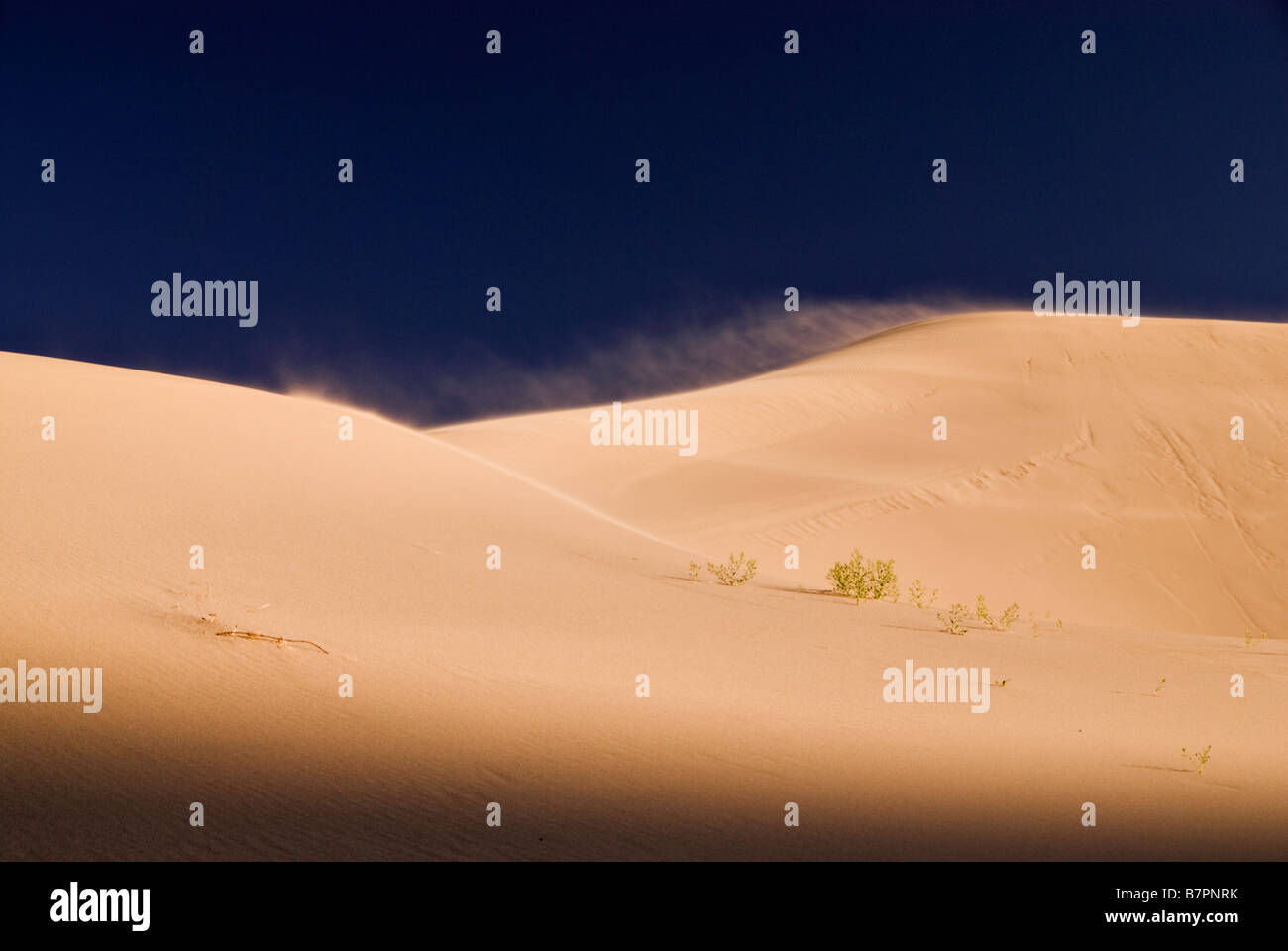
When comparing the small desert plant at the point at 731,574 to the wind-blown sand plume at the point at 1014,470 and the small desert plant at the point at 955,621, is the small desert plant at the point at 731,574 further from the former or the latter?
the small desert plant at the point at 955,621

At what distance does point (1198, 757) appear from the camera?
206 inches

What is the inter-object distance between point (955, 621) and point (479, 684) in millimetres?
5483

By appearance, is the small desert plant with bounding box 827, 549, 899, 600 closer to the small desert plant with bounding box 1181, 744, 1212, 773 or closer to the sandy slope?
the sandy slope

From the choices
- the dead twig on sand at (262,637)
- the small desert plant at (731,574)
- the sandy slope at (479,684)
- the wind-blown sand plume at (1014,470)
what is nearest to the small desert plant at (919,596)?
the sandy slope at (479,684)

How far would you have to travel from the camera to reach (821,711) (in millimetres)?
5723

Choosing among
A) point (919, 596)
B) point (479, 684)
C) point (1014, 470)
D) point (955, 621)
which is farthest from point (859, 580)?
point (1014, 470)

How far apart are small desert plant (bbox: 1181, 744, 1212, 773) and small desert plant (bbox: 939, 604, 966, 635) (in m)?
3.20

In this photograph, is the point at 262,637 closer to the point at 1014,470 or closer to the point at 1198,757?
the point at 1198,757

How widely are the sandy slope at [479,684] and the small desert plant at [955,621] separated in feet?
0.80

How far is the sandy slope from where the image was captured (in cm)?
356

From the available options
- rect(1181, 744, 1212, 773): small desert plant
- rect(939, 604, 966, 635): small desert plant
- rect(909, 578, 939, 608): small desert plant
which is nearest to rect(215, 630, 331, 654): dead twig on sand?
rect(1181, 744, 1212, 773): small desert plant

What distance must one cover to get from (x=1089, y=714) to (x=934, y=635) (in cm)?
219
